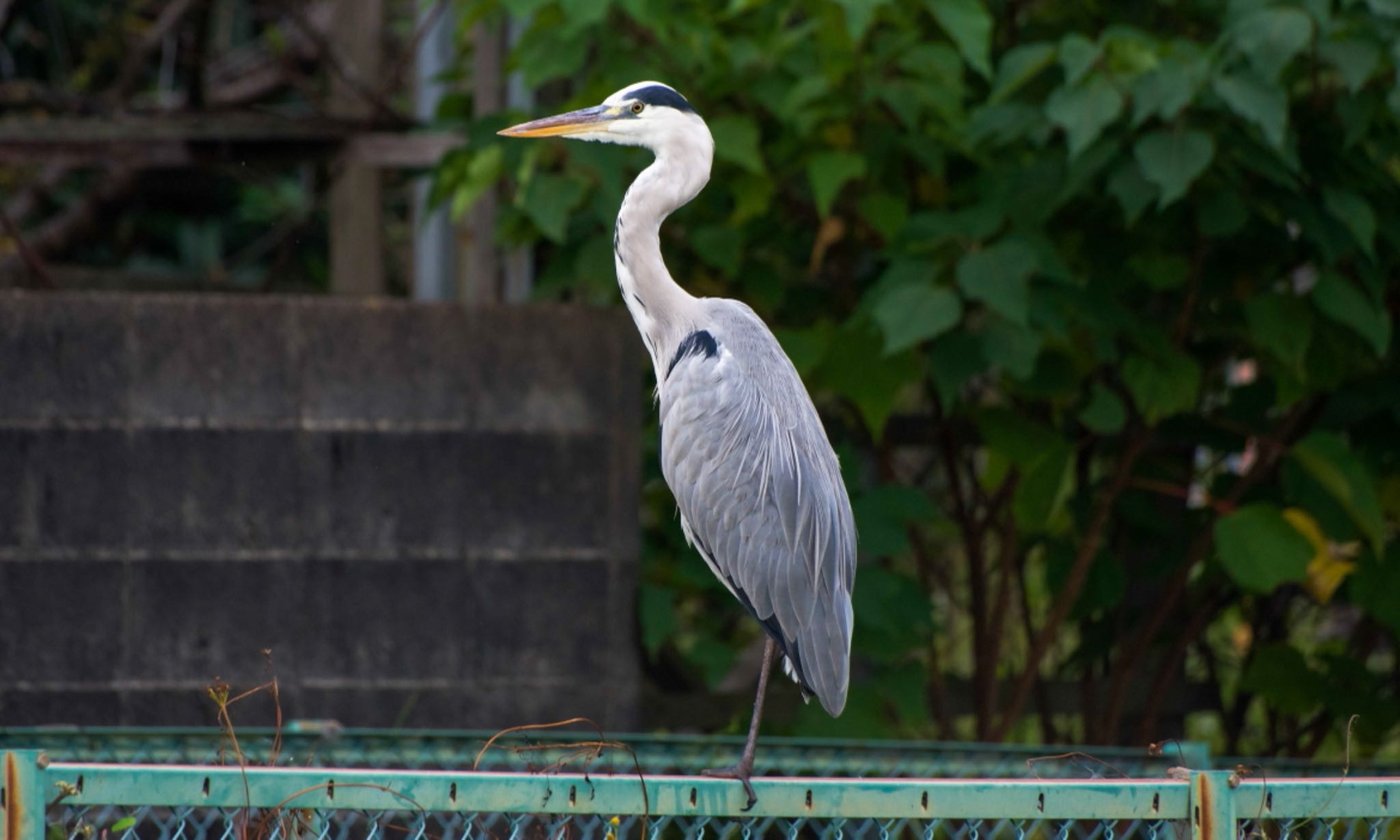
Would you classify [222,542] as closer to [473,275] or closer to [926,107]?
[473,275]

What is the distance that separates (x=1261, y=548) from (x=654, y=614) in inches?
67.8

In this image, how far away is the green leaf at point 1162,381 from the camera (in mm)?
3926

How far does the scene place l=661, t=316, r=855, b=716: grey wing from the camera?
2.73m

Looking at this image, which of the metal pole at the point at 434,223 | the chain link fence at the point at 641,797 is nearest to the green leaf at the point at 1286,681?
the chain link fence at the point at 641,797

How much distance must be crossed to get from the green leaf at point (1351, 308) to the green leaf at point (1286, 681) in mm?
1154

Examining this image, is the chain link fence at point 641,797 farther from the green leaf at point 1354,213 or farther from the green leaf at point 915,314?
the green leaf at point 1354,213

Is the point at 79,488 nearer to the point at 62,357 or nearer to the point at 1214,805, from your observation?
the point at 62,357

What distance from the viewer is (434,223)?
5.00 metres

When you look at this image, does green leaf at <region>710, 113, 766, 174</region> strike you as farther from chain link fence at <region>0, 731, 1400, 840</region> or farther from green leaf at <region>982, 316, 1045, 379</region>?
chain link fence at <region>0, 731, 1400, 840</region>

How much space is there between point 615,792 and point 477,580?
6.75 ft

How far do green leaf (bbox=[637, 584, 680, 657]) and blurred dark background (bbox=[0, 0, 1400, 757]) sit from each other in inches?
0.6

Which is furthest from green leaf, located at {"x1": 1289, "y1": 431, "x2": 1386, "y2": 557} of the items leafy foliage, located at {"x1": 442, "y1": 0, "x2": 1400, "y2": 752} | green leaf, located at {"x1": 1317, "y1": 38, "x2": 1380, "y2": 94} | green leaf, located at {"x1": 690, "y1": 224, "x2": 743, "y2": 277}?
green leaf, located at {"x1": 690, "y1": 224, "x2": 743, "y2": 277}

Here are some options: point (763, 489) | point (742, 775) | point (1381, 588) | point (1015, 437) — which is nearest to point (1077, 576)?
point (1015, 437)

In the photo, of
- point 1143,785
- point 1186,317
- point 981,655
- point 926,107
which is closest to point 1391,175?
point 1186,317
